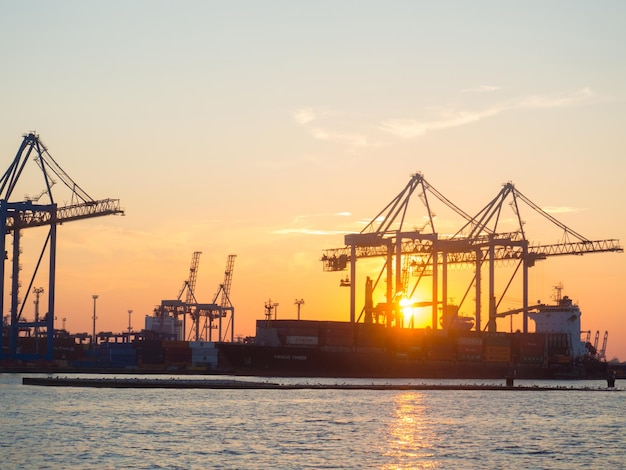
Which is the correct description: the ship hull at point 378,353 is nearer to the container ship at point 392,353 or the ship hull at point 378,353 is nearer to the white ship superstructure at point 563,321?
the container ship at point 392,353

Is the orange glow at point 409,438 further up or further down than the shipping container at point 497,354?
further down

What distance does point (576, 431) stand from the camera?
192 ft

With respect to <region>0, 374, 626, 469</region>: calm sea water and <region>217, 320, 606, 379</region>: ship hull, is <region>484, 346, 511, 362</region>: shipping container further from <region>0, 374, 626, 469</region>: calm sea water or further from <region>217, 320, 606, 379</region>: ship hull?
<region>0, 374, 626, 469</region>: calm sea water

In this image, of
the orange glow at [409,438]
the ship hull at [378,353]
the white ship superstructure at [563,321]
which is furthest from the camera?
the white ship superstructure at [563,321]

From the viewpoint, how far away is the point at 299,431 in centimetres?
5412

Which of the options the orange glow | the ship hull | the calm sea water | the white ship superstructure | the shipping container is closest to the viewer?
the calm sea water

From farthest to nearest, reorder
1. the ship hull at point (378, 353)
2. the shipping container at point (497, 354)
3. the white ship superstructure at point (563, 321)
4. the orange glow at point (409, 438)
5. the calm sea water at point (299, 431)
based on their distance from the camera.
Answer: the white ship superstructure at point (563, 321) → the shipping container at point (497, 354) → the ship hull at point (378, 353) → the orange glow at point (409, 438) → the calm sea water at point (299, 431)

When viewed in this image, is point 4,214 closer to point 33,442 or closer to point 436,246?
point 436,246

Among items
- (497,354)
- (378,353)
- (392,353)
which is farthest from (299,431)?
(497,354)

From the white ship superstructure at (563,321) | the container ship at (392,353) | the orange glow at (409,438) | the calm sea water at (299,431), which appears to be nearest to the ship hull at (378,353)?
the container ship at (392,353)

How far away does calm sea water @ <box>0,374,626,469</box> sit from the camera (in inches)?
1718

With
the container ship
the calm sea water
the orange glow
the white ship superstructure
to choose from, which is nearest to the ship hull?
the container ship

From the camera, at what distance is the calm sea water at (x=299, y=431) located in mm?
43625

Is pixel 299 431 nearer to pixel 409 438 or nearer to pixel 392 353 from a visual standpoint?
pixel 409 438
